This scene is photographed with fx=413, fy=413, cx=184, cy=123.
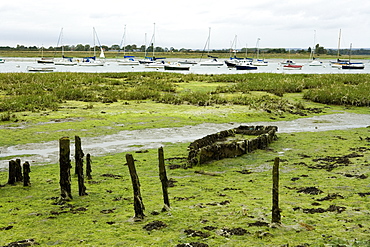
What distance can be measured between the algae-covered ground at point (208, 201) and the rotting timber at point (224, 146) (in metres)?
0.33

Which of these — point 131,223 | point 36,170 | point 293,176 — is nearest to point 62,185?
point 131,223

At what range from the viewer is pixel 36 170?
1238cm

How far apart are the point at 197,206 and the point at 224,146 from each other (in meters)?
5.07

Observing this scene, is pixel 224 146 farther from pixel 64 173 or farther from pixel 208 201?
pixel 64 173

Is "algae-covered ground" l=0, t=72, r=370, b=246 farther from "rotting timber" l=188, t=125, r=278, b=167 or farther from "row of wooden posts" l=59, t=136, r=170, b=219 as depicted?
"rotting timber" l=188, t=125, r=278, b=167

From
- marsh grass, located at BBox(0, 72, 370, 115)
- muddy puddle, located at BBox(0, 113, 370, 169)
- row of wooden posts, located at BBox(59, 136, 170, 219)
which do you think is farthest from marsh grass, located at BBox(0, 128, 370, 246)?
marsh grass, located at BBox(0, 72, 370, 115)

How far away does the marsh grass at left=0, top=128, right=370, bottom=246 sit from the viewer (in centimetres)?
720

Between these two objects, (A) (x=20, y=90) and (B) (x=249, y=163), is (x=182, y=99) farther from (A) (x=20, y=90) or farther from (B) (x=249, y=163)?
(B) (x=249, y=163)

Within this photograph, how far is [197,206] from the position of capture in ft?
29.1

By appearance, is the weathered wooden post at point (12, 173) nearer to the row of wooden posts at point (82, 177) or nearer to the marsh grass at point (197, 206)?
the row of wooden posts at point (82, 177)

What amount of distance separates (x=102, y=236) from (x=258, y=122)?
53.2 ft

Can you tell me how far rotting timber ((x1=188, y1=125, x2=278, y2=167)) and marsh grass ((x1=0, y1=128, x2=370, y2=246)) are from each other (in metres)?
0.31

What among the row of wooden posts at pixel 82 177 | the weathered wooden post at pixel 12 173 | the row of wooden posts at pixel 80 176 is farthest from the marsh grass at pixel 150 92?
the row of wooden posts at pixel 80 176

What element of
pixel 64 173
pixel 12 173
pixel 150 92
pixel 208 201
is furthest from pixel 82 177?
pixel 150 92
